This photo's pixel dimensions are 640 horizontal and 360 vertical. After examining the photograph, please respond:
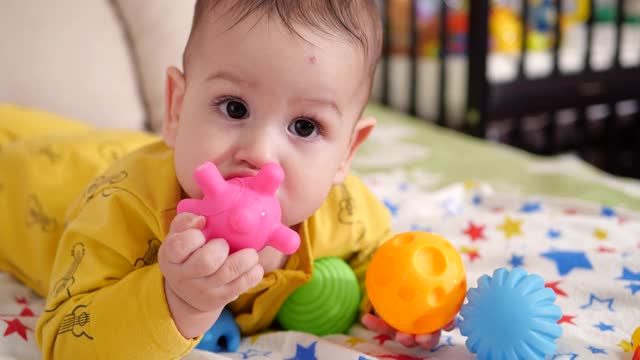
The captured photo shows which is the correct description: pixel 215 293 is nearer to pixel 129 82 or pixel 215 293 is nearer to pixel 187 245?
pixel 187 245

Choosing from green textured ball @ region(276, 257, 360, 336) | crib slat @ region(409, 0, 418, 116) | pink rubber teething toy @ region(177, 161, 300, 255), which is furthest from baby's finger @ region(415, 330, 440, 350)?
crib slat @ region(409, 0, 418, 116)

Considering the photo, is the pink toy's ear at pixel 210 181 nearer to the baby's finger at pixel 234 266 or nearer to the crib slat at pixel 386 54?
the baby's finger at pixel 234 266

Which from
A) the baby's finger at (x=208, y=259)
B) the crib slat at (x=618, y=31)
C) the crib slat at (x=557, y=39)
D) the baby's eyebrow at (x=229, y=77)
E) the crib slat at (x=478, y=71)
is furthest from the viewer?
the crib slat at (x=618, y=31)

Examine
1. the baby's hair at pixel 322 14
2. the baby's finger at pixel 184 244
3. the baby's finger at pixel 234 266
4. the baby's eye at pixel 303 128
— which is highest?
the baby's hair at pixel 322 14

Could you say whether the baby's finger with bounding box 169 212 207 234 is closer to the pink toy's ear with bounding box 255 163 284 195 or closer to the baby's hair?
the pink toy's ear with bounding box 255 163 284 195

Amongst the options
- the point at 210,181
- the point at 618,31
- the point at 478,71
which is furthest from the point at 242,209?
the point at 618,31

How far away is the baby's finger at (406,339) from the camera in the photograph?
2.49 ft

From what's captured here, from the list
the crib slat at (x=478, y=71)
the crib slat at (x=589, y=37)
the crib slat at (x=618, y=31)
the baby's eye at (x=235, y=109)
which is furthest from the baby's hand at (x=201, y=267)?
the crib slat at (x=618, y=31)

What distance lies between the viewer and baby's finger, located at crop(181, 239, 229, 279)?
0.56 meters


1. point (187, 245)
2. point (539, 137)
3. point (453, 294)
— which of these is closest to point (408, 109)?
point (539, 137)

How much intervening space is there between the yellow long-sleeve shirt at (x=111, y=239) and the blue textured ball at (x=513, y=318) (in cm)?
22

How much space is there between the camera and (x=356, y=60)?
0.73 m

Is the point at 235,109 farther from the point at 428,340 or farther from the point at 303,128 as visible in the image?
the point at 428,340

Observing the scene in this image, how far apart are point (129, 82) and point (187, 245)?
3.62 ft
